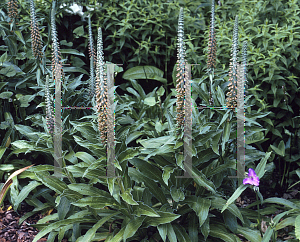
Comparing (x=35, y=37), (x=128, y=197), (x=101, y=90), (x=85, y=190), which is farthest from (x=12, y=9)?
(x=128, y=197)

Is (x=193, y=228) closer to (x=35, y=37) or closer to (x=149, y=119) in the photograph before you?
(x=149, y=119)

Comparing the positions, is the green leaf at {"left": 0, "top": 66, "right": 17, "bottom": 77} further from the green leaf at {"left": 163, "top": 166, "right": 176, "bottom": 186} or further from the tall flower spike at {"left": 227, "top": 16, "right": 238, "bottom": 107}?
the tall flower spike at {"left": 227, "top": 16, "right": 238, "bottom": 107}

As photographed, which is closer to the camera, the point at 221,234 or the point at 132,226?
the point at 132,226

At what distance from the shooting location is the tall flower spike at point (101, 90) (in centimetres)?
202

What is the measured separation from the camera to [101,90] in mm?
2096

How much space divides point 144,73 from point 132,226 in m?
2.46

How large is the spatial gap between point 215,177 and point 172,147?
61 cm

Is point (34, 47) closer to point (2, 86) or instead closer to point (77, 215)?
point (2, 86)

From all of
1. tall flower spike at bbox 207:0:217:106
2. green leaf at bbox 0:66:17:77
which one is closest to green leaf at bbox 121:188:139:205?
tall flower spike at bbox 207:0:217:106

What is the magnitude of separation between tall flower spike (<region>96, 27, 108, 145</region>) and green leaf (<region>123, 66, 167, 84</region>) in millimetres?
2220

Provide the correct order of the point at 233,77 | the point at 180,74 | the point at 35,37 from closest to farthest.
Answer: the point at 180,74 → the point at 233,77 → the point at 35,37

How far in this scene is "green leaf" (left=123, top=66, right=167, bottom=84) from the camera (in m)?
4.41

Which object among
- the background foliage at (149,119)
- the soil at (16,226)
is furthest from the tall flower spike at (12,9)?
the soil at (16,226)

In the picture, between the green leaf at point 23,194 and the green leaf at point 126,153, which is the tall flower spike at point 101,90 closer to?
the green leaf at point 126,153
